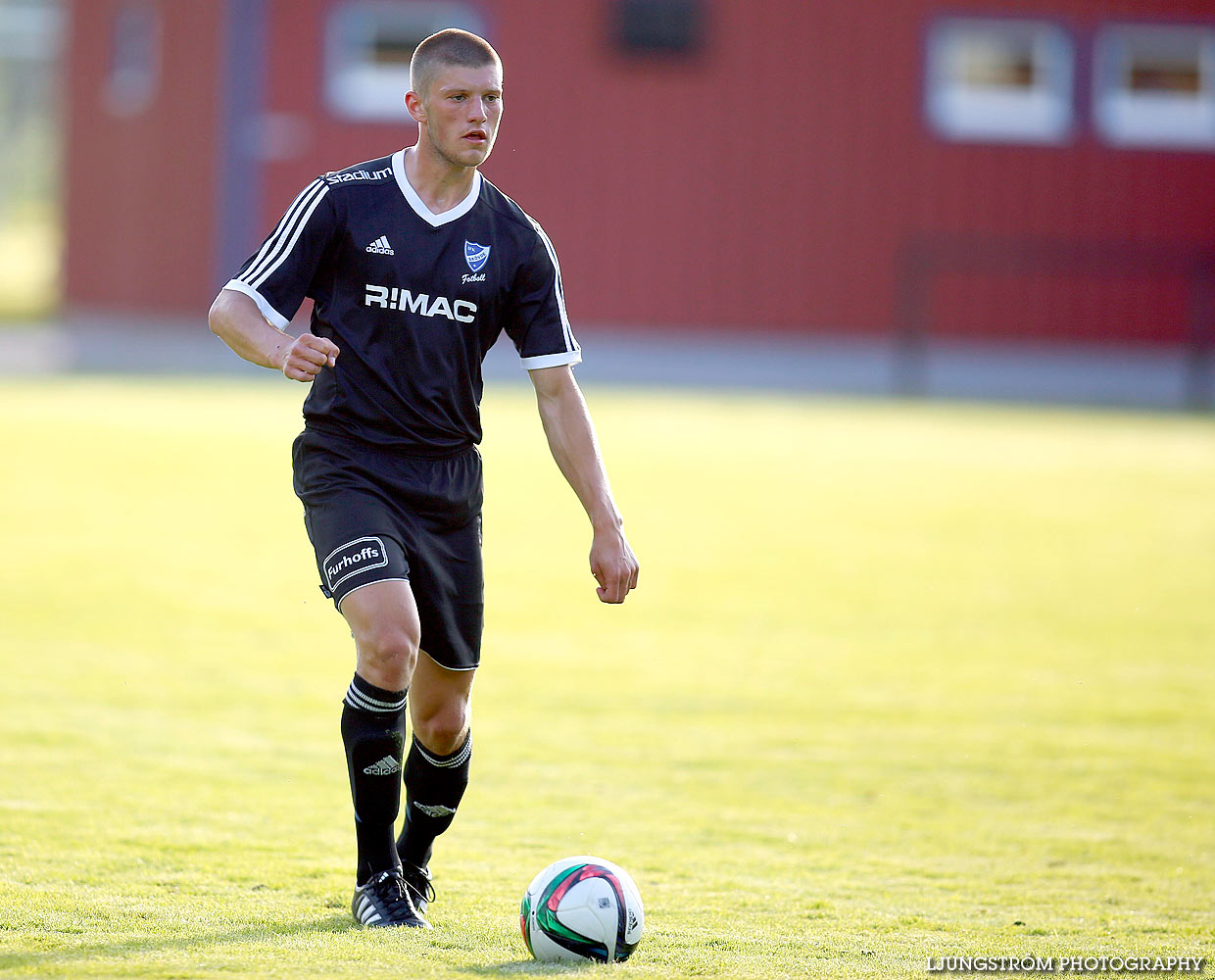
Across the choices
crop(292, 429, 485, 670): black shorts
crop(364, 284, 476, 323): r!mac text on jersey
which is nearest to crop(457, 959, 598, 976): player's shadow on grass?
crop(292, 429, 485, 670): black shorts

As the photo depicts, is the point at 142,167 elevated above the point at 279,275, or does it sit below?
above

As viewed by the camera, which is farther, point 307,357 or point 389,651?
point 389,651

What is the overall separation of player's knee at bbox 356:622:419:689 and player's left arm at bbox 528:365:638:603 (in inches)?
21.4

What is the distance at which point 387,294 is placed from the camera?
4.62 metres

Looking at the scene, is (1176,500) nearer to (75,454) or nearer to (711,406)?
(711,406)

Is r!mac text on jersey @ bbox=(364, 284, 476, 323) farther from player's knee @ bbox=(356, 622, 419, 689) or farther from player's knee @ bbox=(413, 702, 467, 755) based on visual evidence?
player's knee @ bbox=(413, 702, 467, 755)

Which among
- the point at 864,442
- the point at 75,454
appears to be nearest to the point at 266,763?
the point at 75,454

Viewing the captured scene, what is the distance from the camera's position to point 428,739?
4855mm

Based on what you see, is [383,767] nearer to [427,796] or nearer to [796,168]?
[427,796]

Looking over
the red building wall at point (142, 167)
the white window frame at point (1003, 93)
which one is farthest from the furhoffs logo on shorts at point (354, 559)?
the red building wall at point (142, 167)

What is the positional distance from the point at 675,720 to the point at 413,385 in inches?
118

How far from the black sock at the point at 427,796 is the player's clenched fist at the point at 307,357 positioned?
1.19m

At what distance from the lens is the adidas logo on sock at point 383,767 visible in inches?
177

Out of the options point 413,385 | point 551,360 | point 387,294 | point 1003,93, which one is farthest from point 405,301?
point 1003,93
